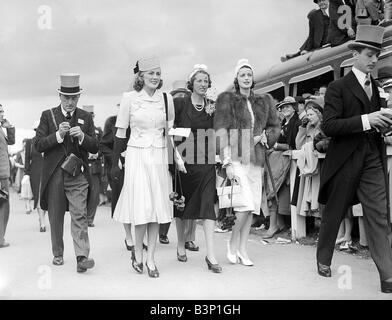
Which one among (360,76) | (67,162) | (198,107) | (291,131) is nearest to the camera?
(360,76)

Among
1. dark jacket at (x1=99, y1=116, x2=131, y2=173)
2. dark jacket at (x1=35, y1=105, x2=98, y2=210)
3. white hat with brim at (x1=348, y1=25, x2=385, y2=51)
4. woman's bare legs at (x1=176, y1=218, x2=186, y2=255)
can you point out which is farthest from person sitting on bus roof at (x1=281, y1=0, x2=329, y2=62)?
dark jacket at (x1=35, y1=105, x2=98, y2=210)

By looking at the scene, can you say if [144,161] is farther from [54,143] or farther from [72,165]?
[54,143]

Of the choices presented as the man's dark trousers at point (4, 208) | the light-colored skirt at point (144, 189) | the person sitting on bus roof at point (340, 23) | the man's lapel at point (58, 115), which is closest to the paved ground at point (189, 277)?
the light-colored skirt at point (144, 189)

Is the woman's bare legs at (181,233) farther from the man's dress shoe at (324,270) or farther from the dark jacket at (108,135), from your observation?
the dark jacket at (108,135)

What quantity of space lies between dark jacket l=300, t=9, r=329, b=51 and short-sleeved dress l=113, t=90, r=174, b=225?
229 inches

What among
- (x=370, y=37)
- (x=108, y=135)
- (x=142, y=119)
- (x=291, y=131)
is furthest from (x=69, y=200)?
(x=291, y=131)

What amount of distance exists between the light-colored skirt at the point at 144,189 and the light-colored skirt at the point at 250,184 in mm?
825

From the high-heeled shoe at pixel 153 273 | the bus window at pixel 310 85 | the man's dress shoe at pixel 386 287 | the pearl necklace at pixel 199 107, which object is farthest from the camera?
the bus window at pixel 310 85

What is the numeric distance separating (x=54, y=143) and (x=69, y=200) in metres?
0.61

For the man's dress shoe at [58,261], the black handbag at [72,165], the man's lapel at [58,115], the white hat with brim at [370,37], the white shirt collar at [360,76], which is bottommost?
the man's dress shoe at [58,261]

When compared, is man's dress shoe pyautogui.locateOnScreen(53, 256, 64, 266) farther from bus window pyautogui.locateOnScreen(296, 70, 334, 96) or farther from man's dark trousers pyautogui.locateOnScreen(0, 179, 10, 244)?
bus window pyautogui.locateOnScreen(296, 70, 334, 96)

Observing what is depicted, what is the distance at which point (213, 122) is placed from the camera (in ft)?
21.1

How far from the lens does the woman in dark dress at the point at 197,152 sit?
6.27 meters

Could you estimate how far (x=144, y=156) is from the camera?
19.4ft
